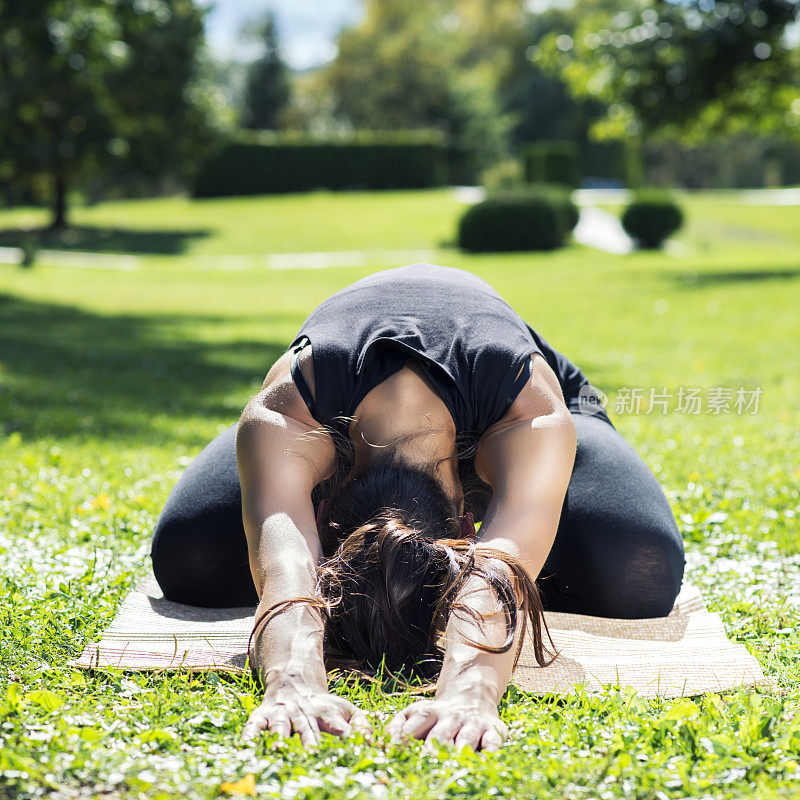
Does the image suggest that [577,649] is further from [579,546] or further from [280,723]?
[280,723]

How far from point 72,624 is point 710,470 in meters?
3.55

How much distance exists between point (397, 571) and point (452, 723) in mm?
388

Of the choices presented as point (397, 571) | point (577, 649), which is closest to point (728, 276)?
point (577, 649)

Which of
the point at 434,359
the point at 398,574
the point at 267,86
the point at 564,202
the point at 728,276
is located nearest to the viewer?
the point at 398,574

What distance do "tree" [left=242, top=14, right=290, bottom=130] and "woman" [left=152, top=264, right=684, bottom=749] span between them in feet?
179

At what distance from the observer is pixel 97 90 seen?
74.5 ft

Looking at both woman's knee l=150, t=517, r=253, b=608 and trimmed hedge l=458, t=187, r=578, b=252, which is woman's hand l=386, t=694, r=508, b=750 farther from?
trimmed hedge l=458, t=187, r=578, b=252

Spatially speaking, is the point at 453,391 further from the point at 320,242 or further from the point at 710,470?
the point at 320,242

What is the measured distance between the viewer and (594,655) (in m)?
2.94

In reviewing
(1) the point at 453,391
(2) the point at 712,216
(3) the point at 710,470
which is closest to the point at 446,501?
(1) the point at 453,391

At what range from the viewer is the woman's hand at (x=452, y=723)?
7.44 ft

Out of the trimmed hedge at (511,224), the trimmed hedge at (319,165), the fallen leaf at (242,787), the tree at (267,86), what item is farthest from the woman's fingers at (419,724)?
the tree at (267,86)

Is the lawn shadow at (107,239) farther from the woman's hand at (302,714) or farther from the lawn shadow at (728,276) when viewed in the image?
the woman's hand at (302,714)

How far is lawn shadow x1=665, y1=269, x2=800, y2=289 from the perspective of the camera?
16453mm
